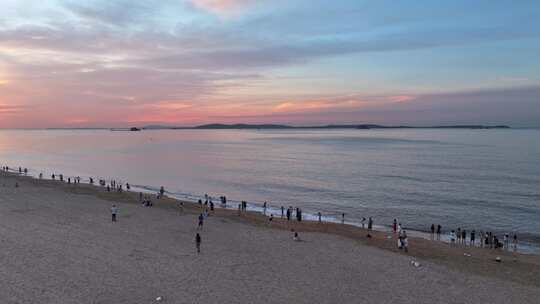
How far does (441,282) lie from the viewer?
16219 mm

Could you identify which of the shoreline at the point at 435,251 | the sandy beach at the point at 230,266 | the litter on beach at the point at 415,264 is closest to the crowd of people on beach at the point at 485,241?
the shoreline at the point at 435,251

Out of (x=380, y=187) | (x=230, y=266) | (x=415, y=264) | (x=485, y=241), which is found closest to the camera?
(x=230, y=266)

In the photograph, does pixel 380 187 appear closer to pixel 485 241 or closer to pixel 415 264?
pixel 485 241

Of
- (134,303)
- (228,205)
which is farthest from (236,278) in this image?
(228,205)

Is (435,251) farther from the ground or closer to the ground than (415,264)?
closer to the ground

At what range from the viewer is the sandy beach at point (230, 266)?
14.4 meters

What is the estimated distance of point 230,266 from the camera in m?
17.4

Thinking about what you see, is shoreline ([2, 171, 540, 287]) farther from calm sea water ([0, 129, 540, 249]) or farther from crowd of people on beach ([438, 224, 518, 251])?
calm sea water ([0, 129, 540, 249])

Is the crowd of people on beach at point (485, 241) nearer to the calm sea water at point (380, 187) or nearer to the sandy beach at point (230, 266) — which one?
the sandy beach at point (230, 266)

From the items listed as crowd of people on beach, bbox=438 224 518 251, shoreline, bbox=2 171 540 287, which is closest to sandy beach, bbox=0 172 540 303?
shoreline, bbox=2 171 540 287

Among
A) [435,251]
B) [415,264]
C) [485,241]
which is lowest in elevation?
[485,241]

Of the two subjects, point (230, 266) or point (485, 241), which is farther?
point (485, 241)

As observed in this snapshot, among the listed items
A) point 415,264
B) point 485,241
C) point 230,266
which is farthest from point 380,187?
point 230,266

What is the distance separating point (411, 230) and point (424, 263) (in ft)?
36.3
